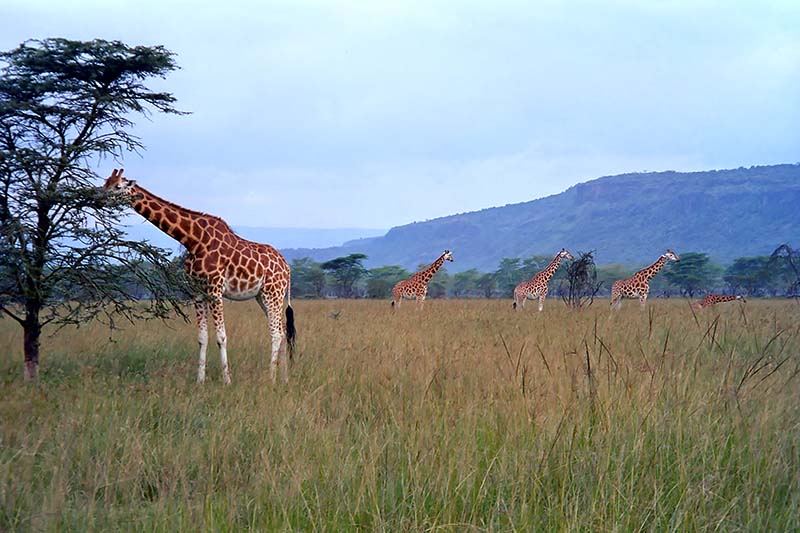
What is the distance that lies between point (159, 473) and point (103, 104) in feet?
16.3

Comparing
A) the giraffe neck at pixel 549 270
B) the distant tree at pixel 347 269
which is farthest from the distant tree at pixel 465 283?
the giraffe neck at pixel 549 270

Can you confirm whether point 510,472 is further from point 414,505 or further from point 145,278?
point 145,278

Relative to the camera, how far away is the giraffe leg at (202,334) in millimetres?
7152

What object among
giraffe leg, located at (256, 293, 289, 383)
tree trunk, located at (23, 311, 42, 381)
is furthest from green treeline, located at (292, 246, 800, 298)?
tree trunk, located at (23, 311, 42, 381)

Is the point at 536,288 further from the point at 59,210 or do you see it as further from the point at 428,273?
the point at 59,210

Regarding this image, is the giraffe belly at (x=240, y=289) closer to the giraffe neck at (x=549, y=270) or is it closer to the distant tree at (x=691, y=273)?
the giraffe neck at (x=549, y=270)

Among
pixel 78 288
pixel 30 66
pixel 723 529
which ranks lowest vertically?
pixel 723 529

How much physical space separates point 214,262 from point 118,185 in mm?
1373

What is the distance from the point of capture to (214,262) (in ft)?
25.8

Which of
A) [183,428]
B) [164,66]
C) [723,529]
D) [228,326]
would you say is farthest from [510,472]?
[228,326]

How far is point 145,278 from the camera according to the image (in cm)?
668

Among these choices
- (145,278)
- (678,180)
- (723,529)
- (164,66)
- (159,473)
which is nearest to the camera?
(723,529)

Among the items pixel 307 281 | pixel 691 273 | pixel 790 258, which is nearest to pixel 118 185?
pixel 790 258

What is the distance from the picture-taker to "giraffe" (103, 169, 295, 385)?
24.8 ft
